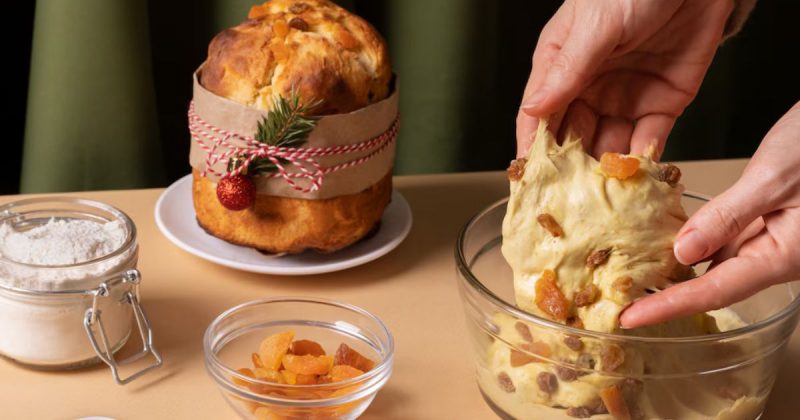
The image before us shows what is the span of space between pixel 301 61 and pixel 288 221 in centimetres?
17

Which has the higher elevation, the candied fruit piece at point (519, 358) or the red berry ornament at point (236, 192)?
the red berry ornament at point (236, 192)

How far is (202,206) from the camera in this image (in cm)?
111

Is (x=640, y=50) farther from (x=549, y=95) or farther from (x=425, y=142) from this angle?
(x=425, y=142)

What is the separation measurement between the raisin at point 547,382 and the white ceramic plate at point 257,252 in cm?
33

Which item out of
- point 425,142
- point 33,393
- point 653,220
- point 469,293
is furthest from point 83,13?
point 653,220

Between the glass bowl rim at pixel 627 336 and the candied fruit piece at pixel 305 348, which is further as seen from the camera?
the candied fruit piece at pixel 305 348

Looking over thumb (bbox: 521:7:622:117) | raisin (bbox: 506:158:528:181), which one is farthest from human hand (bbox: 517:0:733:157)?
raisin (bbox: 506:158:528:181)

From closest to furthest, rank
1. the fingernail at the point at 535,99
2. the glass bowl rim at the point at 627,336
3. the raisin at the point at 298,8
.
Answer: the glass bowl rim at the point at 627,336 → the fingernail at the point at 535,99 → the raisin at the point at 298,8

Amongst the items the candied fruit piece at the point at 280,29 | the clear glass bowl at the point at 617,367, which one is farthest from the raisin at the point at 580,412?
the candied fruit piece at the point at 280,29

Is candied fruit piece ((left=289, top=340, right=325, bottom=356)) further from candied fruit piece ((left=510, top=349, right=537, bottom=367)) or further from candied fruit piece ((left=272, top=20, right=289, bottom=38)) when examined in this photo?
candied fruit piece ((left=272, top=20, right=289, bottom=38))

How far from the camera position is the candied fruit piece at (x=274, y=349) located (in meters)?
0.87

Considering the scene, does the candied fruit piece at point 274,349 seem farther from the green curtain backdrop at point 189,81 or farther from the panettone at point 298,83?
the green curtain backdrop at point 189,81

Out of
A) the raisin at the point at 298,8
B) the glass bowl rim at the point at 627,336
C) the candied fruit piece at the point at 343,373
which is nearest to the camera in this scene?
the glass bowl rim at the point at 627,336

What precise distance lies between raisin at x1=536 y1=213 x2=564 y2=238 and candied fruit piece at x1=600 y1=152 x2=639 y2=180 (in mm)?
60
